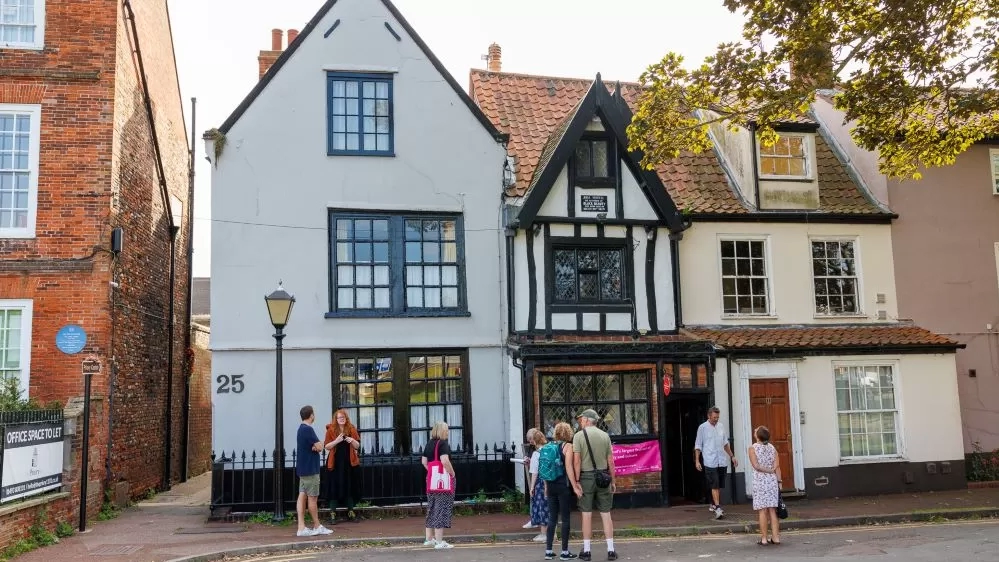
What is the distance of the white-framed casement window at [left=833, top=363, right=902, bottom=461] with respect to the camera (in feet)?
58.6

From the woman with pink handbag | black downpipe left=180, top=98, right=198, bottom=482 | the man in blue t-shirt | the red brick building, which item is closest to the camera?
the woman with pink handbag

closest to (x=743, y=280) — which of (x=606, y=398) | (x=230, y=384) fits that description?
(x=606, y=398)

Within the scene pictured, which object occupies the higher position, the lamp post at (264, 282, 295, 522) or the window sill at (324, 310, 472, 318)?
the window sill at (324, 310, 472, 318)

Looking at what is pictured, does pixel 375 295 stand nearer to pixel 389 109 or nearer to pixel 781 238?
pixel 389 109

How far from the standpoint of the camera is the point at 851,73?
13.4 m

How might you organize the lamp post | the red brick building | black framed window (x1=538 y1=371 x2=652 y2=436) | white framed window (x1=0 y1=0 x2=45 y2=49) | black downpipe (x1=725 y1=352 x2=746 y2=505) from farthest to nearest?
black downpipe (x1=725 y1=352 x2=746 y2=505) < black framed window (x1=538 y1=371 x2=652 y2=436) < white framed window (x1=0 y1=0 x2=45 y2=49) < the red brick building < the lamp post

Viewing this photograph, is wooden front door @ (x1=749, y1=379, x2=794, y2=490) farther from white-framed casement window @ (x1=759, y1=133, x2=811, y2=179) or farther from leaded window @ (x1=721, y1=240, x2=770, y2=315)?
white-framed casement window @ (x1=759, y1=133, x2=811, y2=179)

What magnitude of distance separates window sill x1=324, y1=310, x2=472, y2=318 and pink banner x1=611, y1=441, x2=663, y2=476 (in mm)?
3865

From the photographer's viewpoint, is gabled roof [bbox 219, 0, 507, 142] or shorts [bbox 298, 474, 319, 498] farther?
gabled roof [bbox 219, 0, 507, 142]

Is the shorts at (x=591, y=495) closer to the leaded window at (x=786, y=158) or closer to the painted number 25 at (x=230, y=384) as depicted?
the painted number 25 at (x=230, y=384)

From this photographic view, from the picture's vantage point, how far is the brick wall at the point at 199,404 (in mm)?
23672

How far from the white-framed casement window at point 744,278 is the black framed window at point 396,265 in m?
5.57

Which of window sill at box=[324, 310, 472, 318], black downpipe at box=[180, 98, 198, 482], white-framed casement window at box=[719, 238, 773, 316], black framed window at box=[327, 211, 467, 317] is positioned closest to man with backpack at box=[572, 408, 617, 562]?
window sill at box=[324, 310, 472, 318]

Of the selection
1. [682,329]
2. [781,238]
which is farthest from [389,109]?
[781,238]
